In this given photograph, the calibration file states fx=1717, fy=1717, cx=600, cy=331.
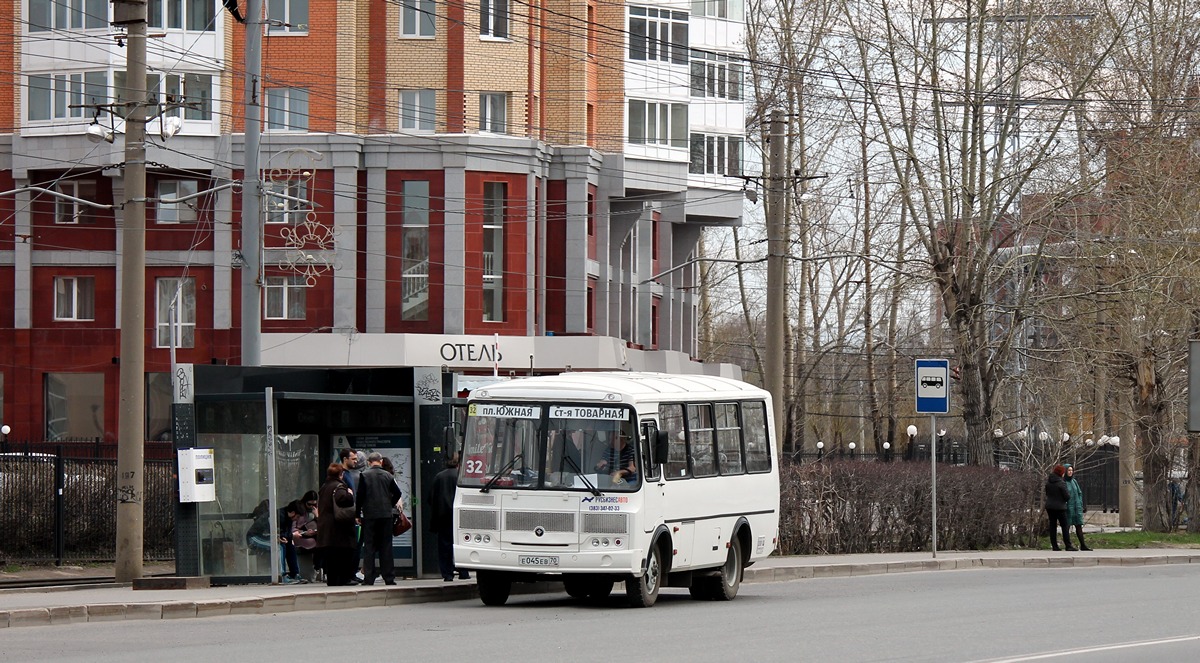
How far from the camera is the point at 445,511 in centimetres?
2170

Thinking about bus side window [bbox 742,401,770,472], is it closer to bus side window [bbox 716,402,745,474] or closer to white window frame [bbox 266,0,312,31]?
bus side window [bbox 716,402,745,474]

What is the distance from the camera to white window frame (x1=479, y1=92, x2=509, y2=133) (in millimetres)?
53719

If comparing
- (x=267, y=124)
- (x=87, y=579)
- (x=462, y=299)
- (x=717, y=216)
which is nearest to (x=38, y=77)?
(x=267, y=124)

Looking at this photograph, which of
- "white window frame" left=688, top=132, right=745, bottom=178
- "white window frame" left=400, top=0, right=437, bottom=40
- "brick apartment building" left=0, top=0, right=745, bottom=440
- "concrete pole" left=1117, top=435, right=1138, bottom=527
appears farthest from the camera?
"white window frame" left=688, top=132, right=745, bottom=178

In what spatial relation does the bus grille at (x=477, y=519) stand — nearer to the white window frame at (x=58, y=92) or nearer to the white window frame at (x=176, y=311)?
the white window frame at (x=176, y=311)

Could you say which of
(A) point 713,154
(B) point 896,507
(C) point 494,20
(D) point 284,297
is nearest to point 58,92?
(D) point 284,297

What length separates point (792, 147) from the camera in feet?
217

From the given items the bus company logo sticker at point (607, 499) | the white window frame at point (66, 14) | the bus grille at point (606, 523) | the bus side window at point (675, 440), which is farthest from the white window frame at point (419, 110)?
the bus grille at point (606, 523)

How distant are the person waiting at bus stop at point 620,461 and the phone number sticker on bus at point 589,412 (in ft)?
0.63

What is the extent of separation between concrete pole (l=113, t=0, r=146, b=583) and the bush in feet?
40.5

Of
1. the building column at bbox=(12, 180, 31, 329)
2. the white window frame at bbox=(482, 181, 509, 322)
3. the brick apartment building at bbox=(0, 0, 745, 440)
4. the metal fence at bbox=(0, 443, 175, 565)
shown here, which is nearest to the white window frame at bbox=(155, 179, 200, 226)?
the brick apartment building at bbox=(0, 0, 745, 440)

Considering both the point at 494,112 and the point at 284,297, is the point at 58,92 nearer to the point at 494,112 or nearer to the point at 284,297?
the point at 284,297

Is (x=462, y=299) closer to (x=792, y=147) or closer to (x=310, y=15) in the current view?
(x=310, y=15)

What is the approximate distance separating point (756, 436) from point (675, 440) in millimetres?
2758
